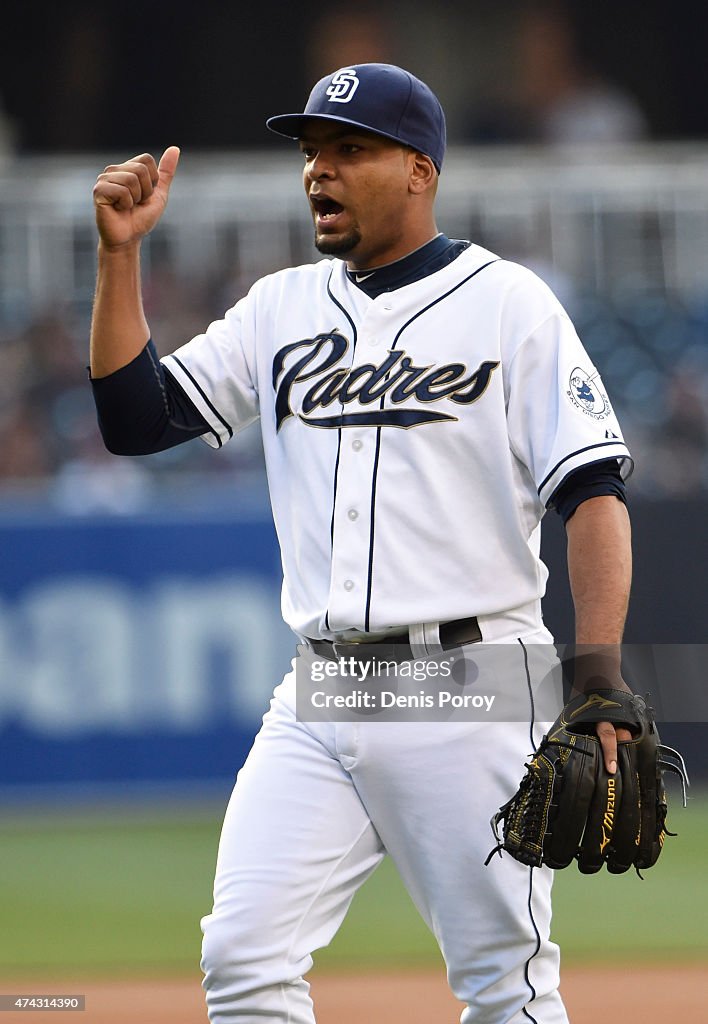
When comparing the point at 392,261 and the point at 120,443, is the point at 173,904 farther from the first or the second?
the point at 392,261

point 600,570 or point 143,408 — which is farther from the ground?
point 143,408

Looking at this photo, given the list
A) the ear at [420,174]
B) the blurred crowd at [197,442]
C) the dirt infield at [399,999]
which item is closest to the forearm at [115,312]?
the ear at [420,174]

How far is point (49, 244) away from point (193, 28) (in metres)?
3.45

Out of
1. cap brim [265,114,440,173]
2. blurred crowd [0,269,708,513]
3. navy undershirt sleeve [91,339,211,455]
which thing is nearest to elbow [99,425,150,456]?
navy undershirt sleeve [91,339,211,455]

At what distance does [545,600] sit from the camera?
7508 millimetres

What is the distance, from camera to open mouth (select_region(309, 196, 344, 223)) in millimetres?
3033

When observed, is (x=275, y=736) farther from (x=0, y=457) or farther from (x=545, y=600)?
(x=0, y=457)

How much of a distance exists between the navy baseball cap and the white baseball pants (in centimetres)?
102

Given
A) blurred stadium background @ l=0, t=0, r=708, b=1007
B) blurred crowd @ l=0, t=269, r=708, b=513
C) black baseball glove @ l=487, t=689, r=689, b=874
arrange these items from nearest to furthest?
1. black baseball glove @ l=487, t=689, r=689, b=874
2. blurred stadium background @ l=0, t=0, r=708, b=1007
3. blurred crowd @ l=0, t=269, r=708, b=513

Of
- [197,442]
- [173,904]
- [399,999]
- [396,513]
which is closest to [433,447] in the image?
[396,513]

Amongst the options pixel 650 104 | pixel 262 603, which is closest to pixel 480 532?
pixel 262 603

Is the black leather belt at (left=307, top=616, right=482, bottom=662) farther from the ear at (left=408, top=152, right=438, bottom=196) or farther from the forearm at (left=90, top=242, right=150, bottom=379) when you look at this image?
the ear at (left=408, top=152, right=438, bottom=196)

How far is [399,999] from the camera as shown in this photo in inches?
186

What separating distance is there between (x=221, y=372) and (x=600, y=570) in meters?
0.94
